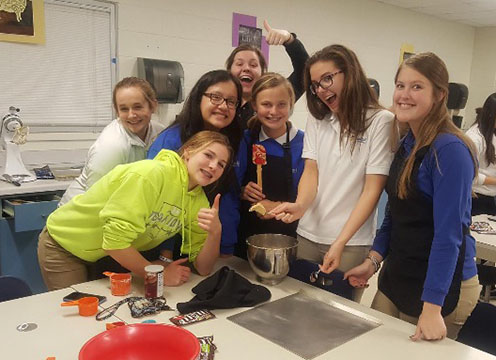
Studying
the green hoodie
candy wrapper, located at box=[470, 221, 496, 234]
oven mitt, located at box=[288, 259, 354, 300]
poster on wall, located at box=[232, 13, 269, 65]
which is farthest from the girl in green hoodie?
poster on wall, located at box=[232, 13, 269, 65]

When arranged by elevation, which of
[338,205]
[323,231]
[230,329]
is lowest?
[230,329]

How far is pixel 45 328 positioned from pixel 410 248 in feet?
3.80

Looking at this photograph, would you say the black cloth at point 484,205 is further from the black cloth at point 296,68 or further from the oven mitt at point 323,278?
the oven mitt at point 323,278

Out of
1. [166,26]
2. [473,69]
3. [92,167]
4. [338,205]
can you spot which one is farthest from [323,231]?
[473,69]

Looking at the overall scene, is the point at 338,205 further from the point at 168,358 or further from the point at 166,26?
the point at 166,26

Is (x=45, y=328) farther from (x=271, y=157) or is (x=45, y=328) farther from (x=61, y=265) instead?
(x=271, y=157)

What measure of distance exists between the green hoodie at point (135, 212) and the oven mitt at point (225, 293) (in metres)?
0.25

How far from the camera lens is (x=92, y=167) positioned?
2.13 m

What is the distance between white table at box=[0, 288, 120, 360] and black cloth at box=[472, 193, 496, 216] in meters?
2.94

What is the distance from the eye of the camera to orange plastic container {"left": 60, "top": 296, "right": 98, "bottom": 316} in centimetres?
141

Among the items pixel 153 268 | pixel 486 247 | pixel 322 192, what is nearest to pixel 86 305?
pixel 153 268

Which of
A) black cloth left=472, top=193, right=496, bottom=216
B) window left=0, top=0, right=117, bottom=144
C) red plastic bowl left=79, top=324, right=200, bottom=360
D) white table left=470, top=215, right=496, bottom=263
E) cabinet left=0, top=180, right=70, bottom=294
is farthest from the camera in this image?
black cloth left=472, top=193, right=496, bottom=216

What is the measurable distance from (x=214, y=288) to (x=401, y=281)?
0.64 metres

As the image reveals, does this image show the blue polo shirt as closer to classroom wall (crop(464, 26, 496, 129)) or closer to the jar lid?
the jar lid
